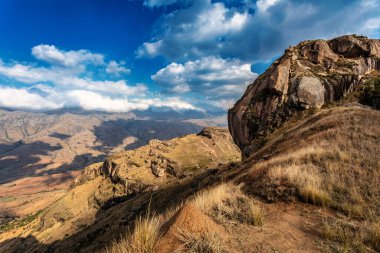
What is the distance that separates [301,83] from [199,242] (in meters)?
34.1

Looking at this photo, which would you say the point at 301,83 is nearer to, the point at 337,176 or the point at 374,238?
the point at 337,176

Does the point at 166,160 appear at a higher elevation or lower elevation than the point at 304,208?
lower

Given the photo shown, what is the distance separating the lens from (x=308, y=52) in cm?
4181

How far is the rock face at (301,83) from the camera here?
3453 cm

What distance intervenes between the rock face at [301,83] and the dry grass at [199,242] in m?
28.2

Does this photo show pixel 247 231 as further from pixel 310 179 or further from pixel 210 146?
pixel 210 146

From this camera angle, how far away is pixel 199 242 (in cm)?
547

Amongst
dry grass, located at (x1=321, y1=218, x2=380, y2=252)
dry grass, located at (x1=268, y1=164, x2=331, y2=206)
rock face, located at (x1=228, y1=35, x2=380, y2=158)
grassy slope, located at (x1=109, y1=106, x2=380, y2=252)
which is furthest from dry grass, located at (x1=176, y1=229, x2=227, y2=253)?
rock face, located at (x1=228, y1=35, x2=380, y2=158)

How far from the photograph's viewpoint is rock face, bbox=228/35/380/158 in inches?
1359

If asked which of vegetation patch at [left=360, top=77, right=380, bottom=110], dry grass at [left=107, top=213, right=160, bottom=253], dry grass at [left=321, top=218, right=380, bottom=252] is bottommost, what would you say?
dry grass at [left=321, top=218, right=380, bottom=252]

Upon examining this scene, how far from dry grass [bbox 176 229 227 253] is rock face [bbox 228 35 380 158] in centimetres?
2818

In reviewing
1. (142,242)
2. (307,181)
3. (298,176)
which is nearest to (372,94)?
(298,176)

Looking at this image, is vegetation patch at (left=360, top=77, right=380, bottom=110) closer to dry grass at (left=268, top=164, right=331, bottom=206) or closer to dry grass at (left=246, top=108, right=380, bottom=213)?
dry grass at (left=246, top=108, right=380, bottom=213)

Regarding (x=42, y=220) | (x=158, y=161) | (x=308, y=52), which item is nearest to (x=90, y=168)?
(x=42, y=220)
